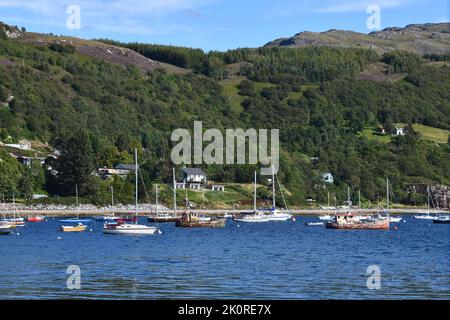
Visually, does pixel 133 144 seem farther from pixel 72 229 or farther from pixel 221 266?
pixel 221 266

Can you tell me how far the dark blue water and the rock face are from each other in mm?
88771

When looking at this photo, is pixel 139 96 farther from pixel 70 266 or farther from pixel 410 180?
pixel 70 266

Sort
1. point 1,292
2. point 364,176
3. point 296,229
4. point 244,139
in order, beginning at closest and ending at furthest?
point 1,292 < point 296,229 < point 364,176 < point 244,139

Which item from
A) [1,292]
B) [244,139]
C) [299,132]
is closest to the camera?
[1,292]

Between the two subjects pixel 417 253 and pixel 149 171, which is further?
pixel 149 171

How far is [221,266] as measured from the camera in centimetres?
4688

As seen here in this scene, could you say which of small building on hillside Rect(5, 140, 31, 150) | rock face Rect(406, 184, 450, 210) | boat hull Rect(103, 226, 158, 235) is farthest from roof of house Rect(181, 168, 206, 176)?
boat hull Rect(103, 226, 158, 235)

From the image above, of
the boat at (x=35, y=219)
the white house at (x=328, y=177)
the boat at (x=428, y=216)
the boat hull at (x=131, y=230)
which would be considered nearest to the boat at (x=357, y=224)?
the boat hull at (x=131, y=230)

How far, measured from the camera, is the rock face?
166625mm

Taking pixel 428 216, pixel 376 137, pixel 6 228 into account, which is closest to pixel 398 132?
pixel 376 137

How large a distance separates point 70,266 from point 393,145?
146m

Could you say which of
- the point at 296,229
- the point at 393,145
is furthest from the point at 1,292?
the point at 393,145

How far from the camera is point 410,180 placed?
170 metres

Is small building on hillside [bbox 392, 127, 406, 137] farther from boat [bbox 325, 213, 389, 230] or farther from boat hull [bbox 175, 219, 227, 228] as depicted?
boat hull [bbox 175, 219, 227, 228]
